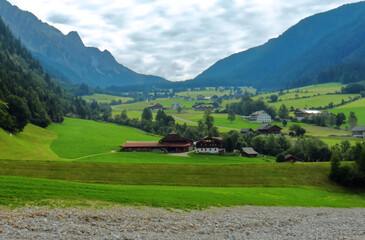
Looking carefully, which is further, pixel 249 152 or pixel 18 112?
pixel 249 152

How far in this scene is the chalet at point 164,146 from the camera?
91306mm

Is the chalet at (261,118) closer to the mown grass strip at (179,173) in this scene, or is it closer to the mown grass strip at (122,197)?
the mown grass strip at (179,173)

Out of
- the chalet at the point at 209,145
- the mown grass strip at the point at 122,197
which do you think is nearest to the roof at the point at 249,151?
the chalet at the point at 209,145

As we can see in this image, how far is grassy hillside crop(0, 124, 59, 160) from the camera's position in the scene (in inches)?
2430

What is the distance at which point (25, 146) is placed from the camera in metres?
69.9

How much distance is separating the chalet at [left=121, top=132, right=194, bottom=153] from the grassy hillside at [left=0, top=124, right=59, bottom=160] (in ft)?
75.5

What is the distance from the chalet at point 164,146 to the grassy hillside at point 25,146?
906 inches

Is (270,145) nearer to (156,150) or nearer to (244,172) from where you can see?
(156,150)

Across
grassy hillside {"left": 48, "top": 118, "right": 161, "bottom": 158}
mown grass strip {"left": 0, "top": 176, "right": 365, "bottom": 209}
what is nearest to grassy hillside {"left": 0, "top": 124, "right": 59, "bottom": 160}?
grassy hillside {"left": 48, "top": 118, "right": 161, "bottom": 158}

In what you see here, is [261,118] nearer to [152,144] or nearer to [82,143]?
[152,144]

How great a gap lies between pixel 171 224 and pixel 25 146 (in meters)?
58.0

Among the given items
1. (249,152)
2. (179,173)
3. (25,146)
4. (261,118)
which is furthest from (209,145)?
(261,118)

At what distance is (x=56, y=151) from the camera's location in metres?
78.1

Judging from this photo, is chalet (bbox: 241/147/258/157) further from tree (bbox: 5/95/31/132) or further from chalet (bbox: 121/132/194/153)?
tree (bbox: 5/95/31/132)
